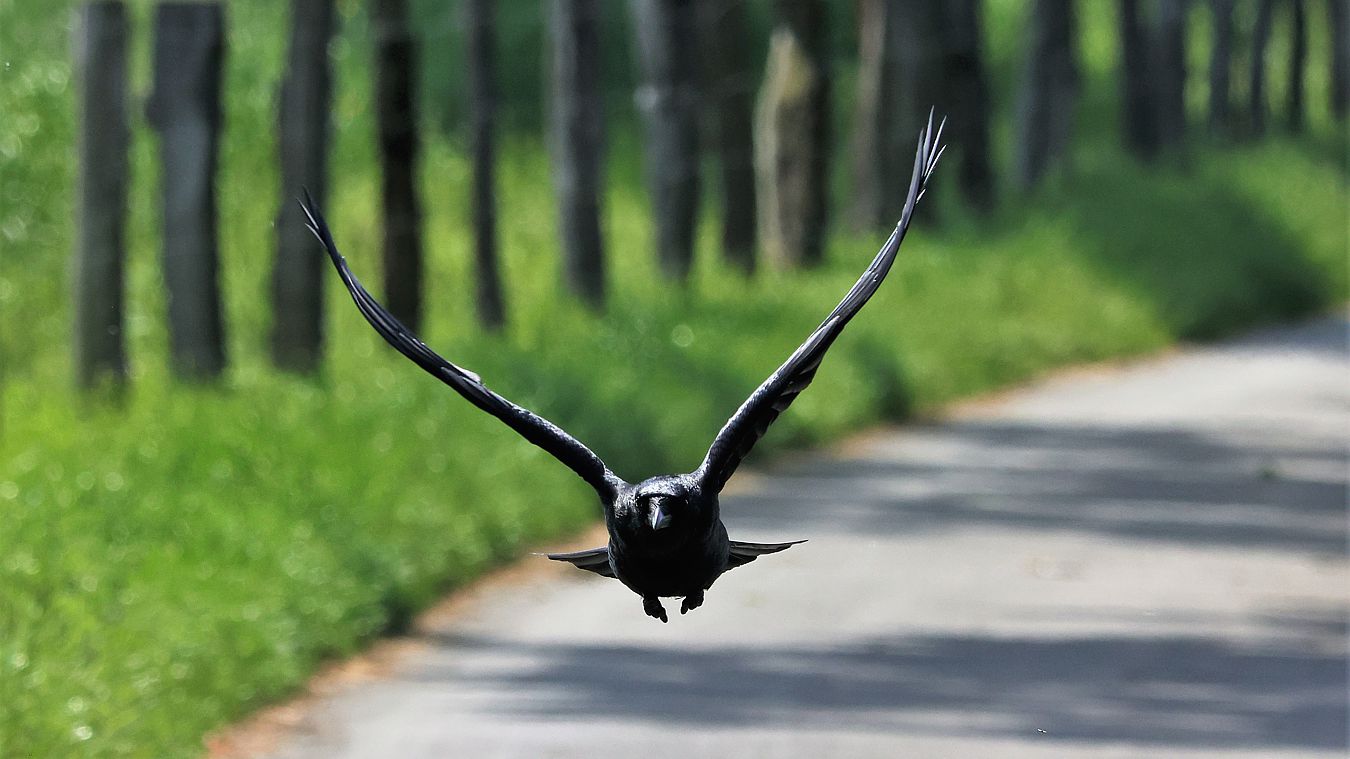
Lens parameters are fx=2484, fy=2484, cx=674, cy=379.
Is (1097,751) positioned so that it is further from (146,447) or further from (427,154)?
(427,154)

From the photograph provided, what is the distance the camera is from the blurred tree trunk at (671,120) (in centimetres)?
1861

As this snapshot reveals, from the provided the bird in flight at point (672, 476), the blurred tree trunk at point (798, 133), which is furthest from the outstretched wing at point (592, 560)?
the blurred tree trunk at point (798, 133)

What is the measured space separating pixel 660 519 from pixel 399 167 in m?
13.5

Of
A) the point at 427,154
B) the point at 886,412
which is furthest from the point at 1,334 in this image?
the point at 427,154

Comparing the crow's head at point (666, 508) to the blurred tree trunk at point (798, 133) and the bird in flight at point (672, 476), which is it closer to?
the bird in flight at point (672, 476)

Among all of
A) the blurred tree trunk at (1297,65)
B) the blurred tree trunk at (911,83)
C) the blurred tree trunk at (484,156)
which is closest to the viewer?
the blurred tree trunk at (484,156)

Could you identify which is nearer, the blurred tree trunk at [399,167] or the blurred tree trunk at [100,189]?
the blurred tree trunk at [100,189]

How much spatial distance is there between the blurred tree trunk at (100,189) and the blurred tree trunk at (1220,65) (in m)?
29.0

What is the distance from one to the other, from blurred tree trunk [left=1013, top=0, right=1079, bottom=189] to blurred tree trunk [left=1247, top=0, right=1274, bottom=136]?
10187mm

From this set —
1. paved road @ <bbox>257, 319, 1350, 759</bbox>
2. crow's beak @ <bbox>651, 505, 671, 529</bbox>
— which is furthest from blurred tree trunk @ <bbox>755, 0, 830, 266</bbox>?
crow's beak @ <bbox>651, 505, 671, 529</bbox>

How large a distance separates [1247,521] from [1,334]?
8.20 meters

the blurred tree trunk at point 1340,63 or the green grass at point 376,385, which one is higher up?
the blurred tree trunk at point 1340,63

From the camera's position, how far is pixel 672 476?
7.63 feet

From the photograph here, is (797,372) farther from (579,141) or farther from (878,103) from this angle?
(878,103)
